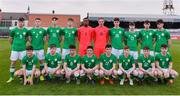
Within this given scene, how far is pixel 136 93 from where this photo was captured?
8.70 m

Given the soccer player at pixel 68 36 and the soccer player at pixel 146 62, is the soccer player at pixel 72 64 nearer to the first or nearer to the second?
the soccer player at pixel 68 36

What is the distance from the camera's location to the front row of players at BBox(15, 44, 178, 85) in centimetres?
974

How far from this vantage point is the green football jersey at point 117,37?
10836mm

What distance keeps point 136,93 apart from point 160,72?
133 centimetres

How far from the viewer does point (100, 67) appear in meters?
9.88

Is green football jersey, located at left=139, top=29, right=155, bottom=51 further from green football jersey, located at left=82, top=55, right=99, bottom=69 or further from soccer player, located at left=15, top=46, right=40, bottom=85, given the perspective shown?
soccer player, located at left=15, top=46, right=40, bottom=85

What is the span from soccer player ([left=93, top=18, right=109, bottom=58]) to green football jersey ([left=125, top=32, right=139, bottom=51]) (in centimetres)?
61

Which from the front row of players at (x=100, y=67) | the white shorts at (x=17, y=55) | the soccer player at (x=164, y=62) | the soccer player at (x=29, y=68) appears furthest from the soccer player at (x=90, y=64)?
the white shorts at (x=17, y=55)

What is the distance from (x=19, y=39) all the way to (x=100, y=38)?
2.30 metres

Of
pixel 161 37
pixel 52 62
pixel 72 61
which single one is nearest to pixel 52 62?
pixel 52 62

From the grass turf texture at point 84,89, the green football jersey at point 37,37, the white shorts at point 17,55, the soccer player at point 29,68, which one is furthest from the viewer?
the green football jersey at point 37,37

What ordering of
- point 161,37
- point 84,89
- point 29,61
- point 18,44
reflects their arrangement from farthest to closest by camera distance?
point 161,37, point 18,44, point 29,61, point 84,89

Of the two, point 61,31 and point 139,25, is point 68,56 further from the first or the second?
point 139,25

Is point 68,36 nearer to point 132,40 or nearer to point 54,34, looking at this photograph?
point 54,34
